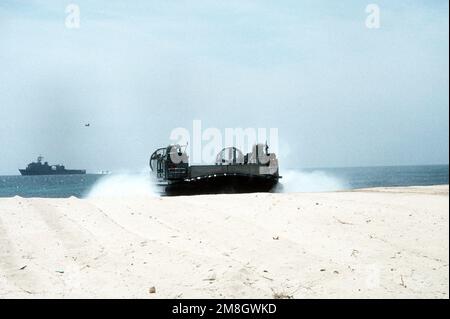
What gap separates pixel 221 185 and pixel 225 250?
806 inches

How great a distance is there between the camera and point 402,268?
6.43m

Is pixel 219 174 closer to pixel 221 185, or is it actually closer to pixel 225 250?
pixel 221 185

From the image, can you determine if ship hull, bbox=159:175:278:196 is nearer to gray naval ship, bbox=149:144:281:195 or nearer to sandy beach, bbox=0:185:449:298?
gray naval ship, bbox=149:144:281:195

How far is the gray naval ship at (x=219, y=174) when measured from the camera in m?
27.8

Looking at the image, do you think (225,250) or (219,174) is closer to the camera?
(225,250)

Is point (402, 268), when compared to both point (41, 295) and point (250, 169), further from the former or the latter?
point (250, 169)

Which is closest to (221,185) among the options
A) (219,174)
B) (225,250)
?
(219,174)

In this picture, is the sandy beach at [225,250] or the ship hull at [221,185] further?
the ship hull at [221,185]

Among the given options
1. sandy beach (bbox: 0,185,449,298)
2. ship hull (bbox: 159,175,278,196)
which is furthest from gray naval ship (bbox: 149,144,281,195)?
sandy beach (bbox: 0,185,449,298)

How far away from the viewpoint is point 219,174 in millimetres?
28078

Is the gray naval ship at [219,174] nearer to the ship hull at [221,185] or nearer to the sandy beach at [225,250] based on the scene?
the ship hull at [221,185]

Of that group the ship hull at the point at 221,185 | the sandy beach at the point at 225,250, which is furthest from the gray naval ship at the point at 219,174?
the sandy beach at the point at 225,250
